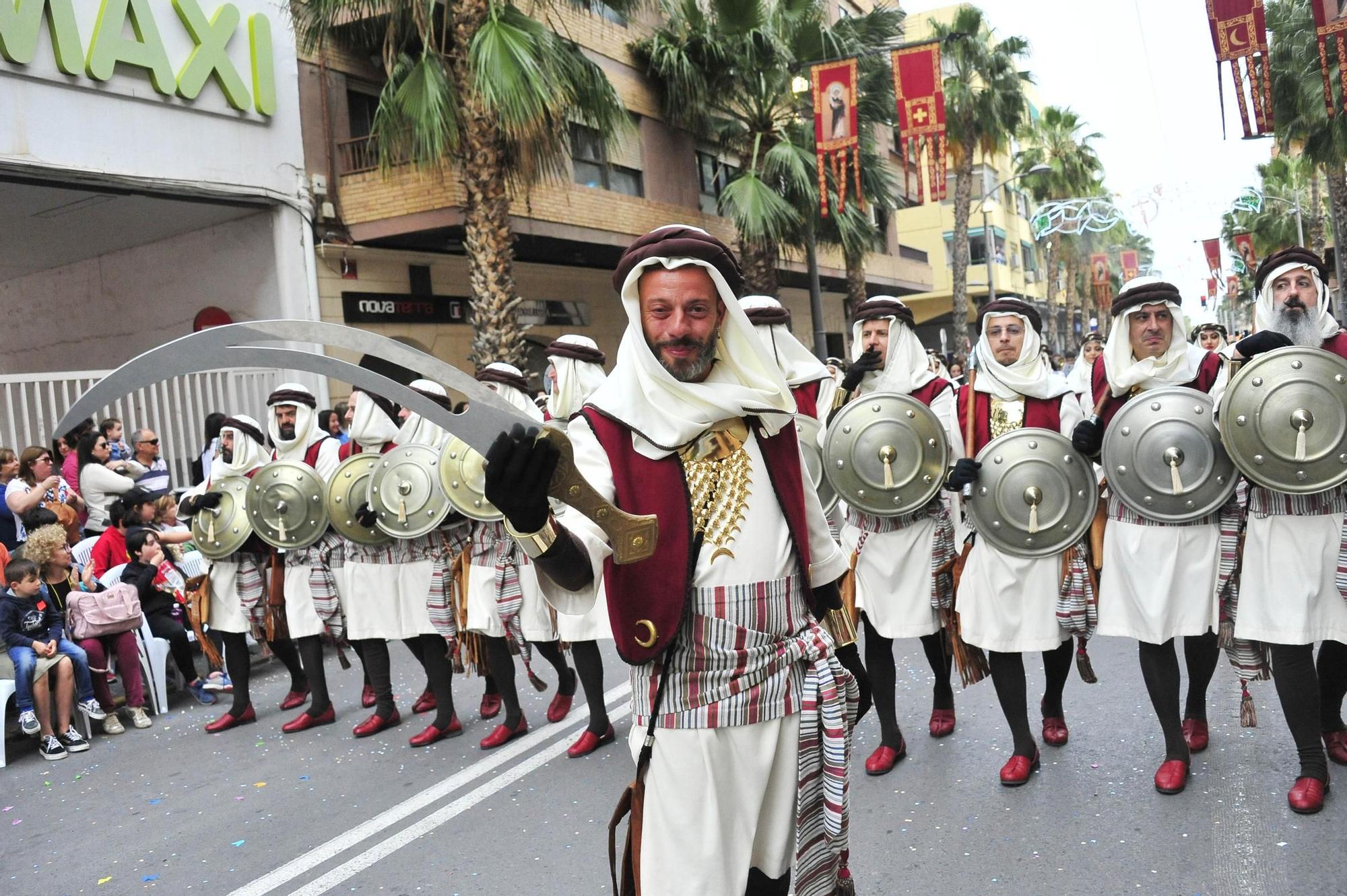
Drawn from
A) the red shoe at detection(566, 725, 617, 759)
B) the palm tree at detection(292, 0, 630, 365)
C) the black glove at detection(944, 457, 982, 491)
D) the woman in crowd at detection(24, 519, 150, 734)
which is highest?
the palm tree at detection(292, 0, 630, 365)

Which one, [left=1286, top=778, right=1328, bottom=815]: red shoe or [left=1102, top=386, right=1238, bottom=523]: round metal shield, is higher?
[left=1102, top=386, right=1238, bottom=523]: round metal shield

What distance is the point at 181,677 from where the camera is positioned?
27.1ft

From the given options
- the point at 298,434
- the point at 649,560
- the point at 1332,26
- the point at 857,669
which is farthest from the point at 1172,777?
the point at 1332,26

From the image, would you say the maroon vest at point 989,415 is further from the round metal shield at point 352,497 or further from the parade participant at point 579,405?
the round metal shield at point 352,497

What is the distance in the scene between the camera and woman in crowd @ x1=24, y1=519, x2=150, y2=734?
283 inches

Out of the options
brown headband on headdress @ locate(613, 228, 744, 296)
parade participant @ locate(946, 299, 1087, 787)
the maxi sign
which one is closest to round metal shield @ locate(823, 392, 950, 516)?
parade participant @ locate(946, 299, 1087, 787)

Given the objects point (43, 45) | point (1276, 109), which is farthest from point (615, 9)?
point (1276, 109)

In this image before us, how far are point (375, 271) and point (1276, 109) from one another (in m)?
21.3

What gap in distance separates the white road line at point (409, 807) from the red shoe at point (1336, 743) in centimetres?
293

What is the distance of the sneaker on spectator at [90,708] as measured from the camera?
7.03 meters

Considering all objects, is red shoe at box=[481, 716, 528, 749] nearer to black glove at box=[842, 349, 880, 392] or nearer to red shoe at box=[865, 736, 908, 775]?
red shoe at box=[865, 736, 908, 775]

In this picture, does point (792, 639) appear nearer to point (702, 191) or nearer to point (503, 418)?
point (503, 418)

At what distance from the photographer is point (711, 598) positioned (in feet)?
8.30

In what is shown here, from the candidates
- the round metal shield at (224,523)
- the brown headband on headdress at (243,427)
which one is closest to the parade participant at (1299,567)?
the round metal shield at (224,523)
